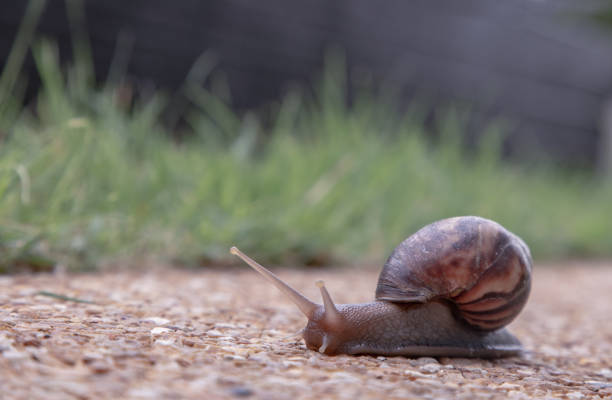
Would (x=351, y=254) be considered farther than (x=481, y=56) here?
No

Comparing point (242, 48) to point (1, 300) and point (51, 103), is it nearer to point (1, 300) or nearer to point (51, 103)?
point (51, 103)

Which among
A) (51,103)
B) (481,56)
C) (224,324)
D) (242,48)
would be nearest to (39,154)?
(51,103)

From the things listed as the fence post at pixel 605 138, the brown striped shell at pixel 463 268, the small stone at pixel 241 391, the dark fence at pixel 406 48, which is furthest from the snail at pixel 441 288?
the fence post at pixel 605 138

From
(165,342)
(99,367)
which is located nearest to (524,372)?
(165,342)

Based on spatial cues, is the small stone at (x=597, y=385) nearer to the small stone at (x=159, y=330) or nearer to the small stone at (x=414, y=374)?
the small stone at (x=414, y=374)

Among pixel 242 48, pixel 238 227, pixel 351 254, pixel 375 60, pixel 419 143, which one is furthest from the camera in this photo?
pixel 375 60

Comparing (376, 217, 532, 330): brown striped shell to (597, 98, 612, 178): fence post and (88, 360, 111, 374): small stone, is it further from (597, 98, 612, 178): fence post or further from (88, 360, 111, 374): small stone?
(597, 98, 612, 178): fence post

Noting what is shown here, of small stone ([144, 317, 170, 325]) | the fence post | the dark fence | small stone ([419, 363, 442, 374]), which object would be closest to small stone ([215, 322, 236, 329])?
small stone ([144, 317, 170, 325])

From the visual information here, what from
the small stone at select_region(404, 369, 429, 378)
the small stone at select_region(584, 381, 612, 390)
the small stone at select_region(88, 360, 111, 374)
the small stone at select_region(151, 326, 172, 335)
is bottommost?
the small stone at select_region(88, 360, 111, 374)
